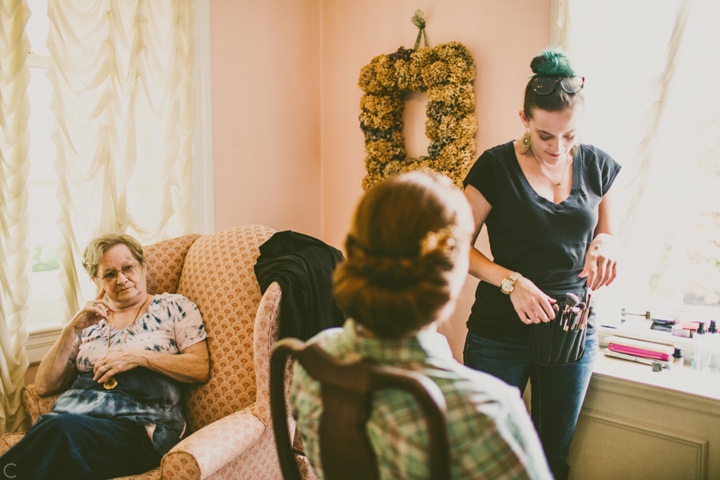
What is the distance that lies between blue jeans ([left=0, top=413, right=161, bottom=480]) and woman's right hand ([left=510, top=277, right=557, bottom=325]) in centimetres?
122

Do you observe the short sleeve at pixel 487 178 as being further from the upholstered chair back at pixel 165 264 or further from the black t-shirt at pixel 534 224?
the upholstered chair back at pixel 165 264

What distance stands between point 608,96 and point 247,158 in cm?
182

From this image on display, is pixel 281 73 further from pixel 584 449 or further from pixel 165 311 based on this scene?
pixel 584 449

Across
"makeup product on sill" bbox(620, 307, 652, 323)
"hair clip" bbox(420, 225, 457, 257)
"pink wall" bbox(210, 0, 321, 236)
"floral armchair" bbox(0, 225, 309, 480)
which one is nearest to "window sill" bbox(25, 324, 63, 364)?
"floral armchair" bbox(0, 225, 309, 480)

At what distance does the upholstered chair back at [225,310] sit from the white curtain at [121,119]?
0.37 meters

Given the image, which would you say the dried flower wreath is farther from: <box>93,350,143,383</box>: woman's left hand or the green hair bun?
<box>93,350,143,383</box>: woman's left hand

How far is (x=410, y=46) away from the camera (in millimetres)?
2688

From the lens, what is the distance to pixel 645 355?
5.91 ft

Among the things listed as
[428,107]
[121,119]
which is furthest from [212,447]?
[428,107]

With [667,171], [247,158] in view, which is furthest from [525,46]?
[247,158]

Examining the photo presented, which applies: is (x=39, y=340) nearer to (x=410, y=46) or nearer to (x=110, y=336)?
(x=110, y=336)

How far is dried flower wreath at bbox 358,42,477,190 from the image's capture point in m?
2.37

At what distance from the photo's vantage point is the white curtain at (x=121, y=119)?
2.00m

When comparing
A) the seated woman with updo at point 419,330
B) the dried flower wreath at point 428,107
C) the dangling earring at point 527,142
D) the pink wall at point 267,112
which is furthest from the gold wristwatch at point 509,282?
the pink wall at point 267,112
